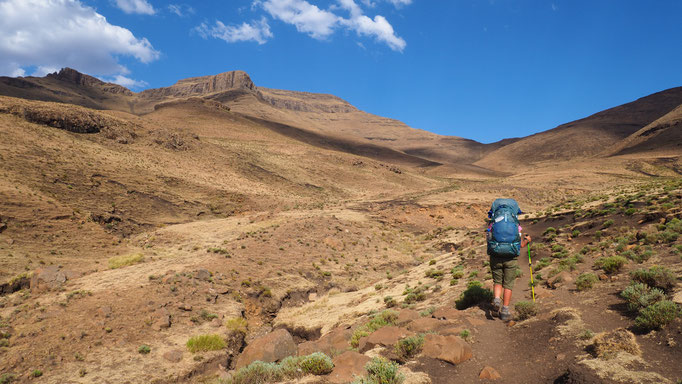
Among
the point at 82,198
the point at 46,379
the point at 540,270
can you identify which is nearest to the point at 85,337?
the point at 46,379

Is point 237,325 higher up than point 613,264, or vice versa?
point 613,264

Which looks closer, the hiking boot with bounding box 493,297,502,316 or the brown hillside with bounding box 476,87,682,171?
the hiking boot with bounding box 493,297,502,316

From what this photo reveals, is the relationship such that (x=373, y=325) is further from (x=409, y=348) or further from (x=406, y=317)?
(x=409, y=348)

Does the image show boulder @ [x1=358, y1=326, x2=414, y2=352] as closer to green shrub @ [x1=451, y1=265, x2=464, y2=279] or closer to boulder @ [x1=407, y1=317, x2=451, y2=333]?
boulder @ [x1=407, y1=317, x2=451, y2=333]

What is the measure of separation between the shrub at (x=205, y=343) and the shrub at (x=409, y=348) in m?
7.24

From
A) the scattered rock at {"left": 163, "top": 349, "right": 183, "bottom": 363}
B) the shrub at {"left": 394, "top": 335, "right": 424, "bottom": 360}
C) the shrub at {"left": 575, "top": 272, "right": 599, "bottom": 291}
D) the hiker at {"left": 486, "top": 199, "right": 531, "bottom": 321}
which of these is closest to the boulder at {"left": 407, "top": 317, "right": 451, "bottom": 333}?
the shrub at {"left": 394, "top": 335, "right": 424, "bottom": 360}

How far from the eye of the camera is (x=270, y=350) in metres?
7.97

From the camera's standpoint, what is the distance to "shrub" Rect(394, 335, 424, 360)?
5629 millimetres

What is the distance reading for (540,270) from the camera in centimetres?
977

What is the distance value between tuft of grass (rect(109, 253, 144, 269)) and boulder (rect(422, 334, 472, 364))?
1650cm

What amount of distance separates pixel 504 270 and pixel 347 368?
3761mm

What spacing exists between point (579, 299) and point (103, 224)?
27.0 metres

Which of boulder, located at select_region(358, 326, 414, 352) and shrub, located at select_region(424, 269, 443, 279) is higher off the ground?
boulder, located at select_region(358, 326, 414, 352)

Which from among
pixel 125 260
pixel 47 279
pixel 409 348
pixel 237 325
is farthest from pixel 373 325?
pixel 125 260
